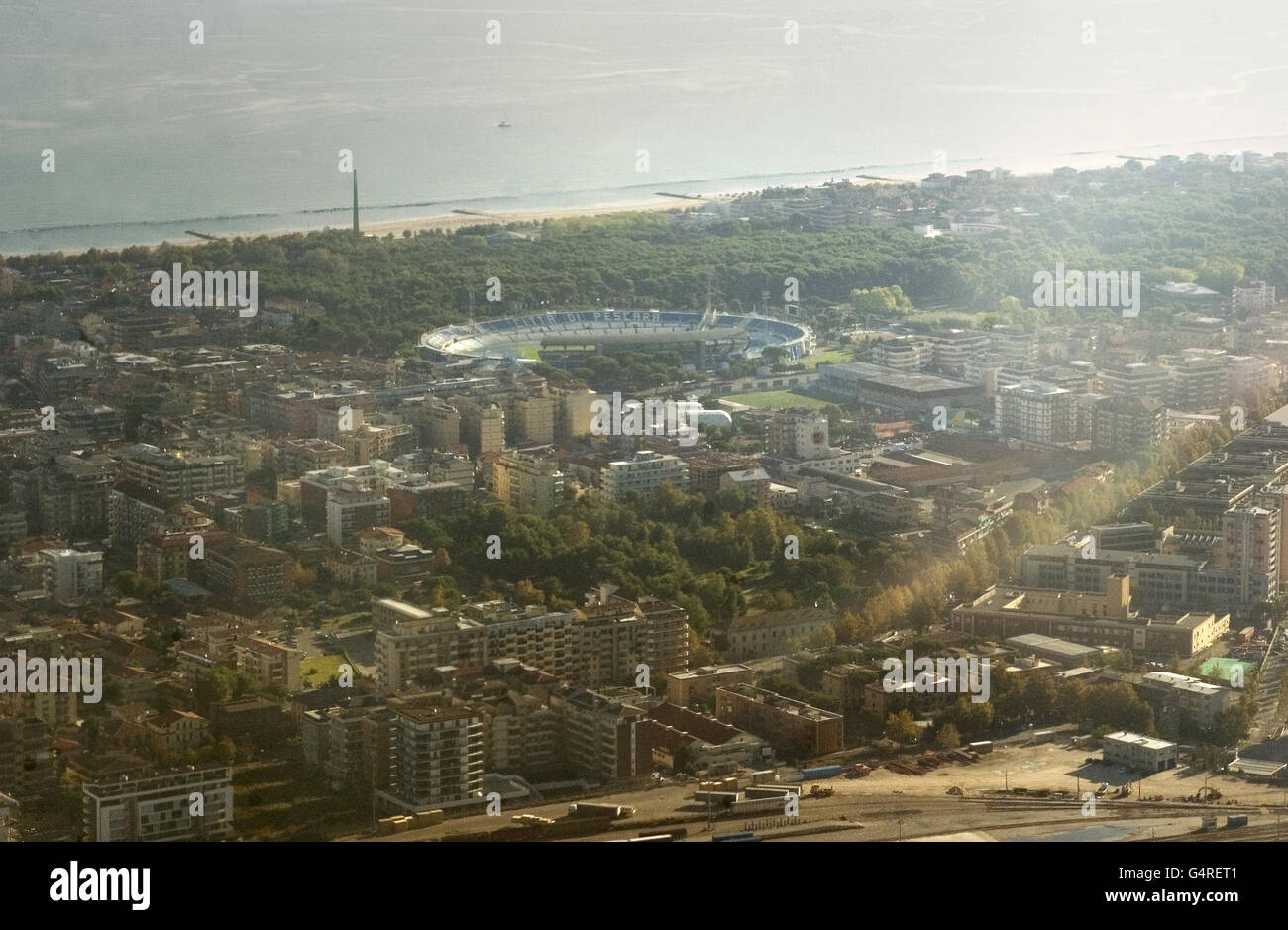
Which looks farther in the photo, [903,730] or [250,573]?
[250,573]

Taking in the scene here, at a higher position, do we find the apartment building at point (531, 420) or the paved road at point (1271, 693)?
the apartment building at point (531, 420)

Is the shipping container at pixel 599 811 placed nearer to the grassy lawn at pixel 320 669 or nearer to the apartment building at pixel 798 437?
the grassy lawn at pixel 320 669

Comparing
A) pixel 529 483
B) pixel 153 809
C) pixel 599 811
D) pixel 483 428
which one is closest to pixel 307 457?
pixel 483 428

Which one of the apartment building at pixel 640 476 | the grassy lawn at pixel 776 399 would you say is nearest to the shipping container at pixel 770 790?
the apartment building at pixel 640 476

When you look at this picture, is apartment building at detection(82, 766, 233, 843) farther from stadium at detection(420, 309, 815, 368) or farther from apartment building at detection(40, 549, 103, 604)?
stadium at detection(420, 309, 815, 368)

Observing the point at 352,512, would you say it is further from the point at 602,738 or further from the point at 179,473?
the point at 602,738

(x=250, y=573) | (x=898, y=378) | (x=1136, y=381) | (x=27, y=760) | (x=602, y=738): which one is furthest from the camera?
(x=898, y=378)
